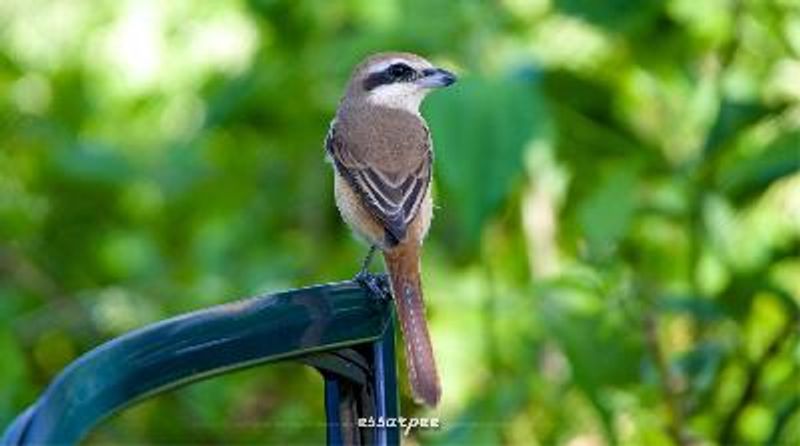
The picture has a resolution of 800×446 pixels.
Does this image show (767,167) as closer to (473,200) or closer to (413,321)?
(473,200)

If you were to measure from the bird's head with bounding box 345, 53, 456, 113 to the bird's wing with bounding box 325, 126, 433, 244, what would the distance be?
235mm

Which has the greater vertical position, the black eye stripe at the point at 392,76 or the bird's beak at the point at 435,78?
the black eye stripe at the point at 392,76

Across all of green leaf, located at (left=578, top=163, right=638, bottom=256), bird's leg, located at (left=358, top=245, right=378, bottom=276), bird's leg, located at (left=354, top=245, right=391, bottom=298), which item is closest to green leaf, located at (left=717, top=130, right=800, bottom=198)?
green leaf, located at (left=578, top=163, right=638, bottom=256)

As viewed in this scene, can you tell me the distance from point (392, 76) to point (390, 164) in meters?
0.32

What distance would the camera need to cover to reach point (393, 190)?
3.22 m

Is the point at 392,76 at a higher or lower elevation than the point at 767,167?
lower

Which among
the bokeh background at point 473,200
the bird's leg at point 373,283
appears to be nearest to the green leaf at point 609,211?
the bokeh background at point 473,200

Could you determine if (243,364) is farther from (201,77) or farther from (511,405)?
(201,77)

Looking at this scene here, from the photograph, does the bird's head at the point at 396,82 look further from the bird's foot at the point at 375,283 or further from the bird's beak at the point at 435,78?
the bird's foot at the point at 375,283

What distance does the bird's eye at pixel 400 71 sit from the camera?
3.56 m

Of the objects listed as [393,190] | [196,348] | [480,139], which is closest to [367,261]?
[393,190]

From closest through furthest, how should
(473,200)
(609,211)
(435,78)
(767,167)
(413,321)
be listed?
(413,321) → (435,78) → (473,200) → (767,167) → (609,211)

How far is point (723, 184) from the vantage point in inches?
186

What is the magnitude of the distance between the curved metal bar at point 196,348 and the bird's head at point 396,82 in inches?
31.8
